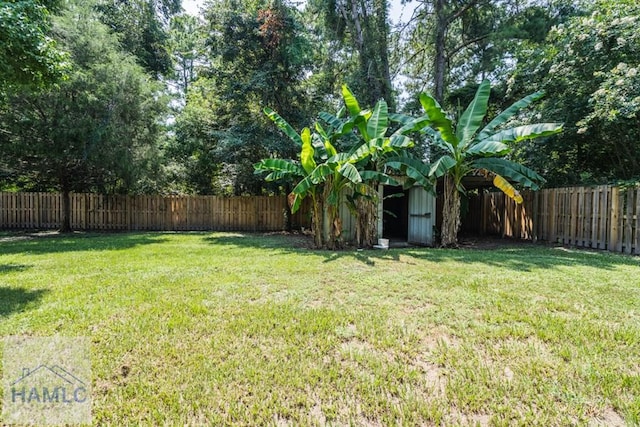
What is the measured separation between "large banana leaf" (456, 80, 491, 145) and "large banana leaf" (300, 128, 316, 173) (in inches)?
150

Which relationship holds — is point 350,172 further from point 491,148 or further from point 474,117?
point 474,117

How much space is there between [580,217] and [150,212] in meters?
15.6

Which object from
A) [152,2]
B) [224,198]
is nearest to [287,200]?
[224,198]

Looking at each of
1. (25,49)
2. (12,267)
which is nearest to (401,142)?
(25,49)

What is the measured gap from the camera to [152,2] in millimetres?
19094

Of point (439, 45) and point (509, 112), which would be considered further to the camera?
point (439, 45)

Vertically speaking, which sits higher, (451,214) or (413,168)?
(413,168)

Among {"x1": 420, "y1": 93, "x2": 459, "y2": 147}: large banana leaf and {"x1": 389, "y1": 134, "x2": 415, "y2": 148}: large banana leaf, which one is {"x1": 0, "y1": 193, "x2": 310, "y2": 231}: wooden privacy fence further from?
{"x1": 420, "y1": 93, "x2": 459, "y2": 147}: large banana leaf

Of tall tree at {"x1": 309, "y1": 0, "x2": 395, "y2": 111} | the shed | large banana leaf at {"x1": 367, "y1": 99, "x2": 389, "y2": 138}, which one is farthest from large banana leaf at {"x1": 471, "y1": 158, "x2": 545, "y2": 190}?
tall tree at {"x1": 309, "y1": 0, "x2": 395, "y2": 111}

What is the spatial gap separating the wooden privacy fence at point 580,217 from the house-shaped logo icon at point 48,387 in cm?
981

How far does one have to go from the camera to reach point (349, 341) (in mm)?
2775

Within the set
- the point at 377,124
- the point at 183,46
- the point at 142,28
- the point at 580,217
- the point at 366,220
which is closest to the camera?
the point at 377,124

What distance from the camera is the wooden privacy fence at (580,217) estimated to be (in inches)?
276

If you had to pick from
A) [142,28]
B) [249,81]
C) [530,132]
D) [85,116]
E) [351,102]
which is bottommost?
[530,132]
